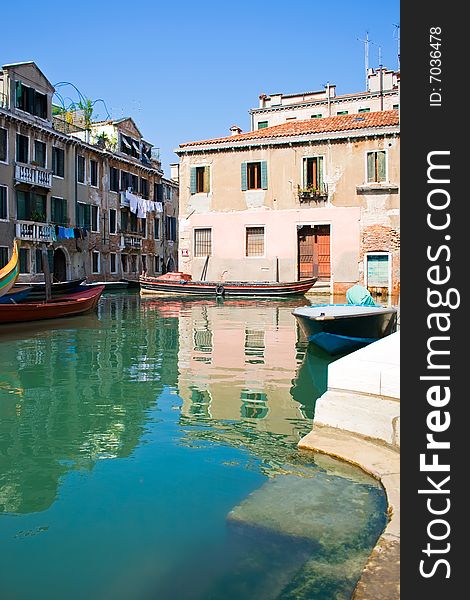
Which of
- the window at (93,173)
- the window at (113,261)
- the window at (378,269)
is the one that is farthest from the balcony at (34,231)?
the window at (378,269)

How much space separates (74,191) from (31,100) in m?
4.64

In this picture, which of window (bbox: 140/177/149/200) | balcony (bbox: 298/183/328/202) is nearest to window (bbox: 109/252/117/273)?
window (bbox: 140/177/149/200)

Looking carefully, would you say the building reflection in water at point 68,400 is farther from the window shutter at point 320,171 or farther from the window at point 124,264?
the window at point 124,264

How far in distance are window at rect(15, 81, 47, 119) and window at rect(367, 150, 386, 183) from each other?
13798 mm

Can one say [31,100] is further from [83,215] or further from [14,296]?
[14,296]

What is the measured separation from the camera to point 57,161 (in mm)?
26234

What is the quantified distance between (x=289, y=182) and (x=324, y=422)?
18.2m

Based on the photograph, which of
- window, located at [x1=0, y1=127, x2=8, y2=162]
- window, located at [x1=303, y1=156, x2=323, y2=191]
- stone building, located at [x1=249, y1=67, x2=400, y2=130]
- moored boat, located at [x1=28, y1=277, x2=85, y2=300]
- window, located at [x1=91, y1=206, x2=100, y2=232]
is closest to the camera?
moored boat, located at [x1=28, y1=277, x2=85, y2=300]

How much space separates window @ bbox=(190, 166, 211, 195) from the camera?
22.6 metres

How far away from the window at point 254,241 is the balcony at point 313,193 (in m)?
2.06

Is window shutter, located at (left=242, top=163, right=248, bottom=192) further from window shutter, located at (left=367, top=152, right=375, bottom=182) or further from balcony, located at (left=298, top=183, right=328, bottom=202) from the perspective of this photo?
window shutter, located at (left=367, top=152, right=375, bottom=182)

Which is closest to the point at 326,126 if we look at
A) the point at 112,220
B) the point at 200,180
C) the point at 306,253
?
the point at 306,253

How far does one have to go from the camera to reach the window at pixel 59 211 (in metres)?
26.0

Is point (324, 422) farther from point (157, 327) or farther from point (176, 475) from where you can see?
point (157, 327)
